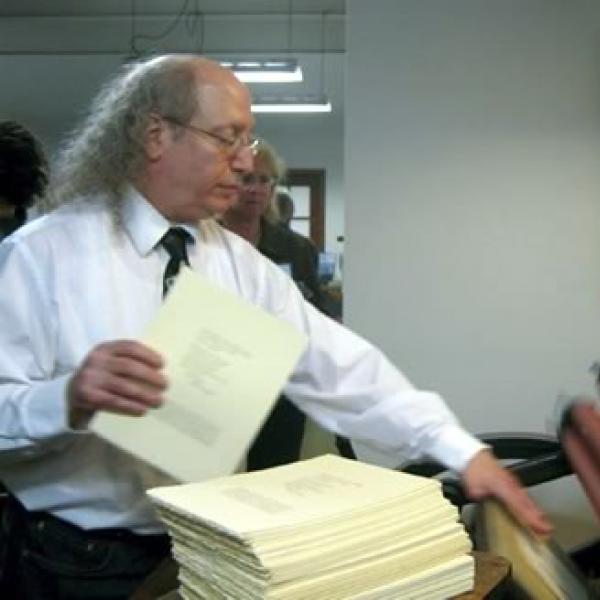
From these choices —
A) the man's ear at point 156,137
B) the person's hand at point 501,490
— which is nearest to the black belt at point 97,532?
the person's hand at point 501,490

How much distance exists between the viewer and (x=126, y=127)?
4.39 feet

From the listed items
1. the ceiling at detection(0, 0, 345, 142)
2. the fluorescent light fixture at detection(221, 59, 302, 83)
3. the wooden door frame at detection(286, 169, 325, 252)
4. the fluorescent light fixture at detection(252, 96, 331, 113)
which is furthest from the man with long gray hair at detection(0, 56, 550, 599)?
the wooden door frame at detection(286, 169, 325, 252)

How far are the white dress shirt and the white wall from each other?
1.55 meters

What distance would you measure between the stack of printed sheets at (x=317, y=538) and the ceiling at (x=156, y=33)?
15.1 ft

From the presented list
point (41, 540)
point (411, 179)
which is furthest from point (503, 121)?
point (41, 540)

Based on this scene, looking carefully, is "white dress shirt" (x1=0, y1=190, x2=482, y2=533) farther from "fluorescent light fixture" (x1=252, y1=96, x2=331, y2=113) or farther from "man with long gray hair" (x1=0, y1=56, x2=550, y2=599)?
→ "fluorescent light fixture" (x1=252, y1=96, x2=331, y2=113)

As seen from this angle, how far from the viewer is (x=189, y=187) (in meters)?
1.29

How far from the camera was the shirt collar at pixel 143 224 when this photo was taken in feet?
4.17

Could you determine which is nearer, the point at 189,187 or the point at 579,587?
the point at 579,587

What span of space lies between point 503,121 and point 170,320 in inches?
83.9

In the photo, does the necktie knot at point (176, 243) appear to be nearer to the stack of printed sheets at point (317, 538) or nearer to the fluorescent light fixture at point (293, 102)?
the stack of printed sheets at point (317, 538)

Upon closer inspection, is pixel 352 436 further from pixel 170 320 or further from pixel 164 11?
pixel 164 11

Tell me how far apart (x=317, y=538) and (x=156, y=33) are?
19.1ft

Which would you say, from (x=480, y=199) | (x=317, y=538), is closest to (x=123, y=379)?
(x=317, y=538)
